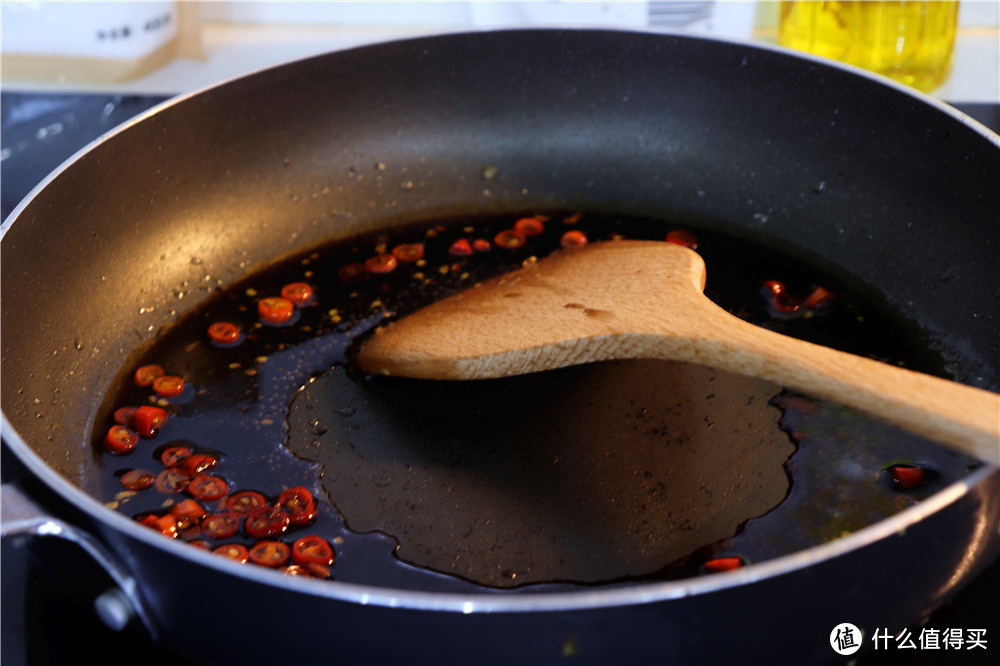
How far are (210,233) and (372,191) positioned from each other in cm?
21

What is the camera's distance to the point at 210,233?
1053mm

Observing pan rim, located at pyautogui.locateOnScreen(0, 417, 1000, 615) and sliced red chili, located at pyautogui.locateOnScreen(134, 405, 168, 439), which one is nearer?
pan rim, located at pyautogui.locateOnScreen(0, 417, 1000, 615)

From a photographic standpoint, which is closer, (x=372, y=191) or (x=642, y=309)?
(x=642, y=309)

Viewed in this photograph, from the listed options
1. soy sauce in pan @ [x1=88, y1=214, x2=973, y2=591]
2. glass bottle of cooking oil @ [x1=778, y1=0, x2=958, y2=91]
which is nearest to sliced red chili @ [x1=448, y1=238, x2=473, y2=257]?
soy sauce in pan @ [x1=88, y1=214, x2=973, y2=591]

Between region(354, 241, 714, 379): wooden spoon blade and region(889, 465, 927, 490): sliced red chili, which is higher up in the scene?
region(354, 241, 714, 379): wooden spoon blade

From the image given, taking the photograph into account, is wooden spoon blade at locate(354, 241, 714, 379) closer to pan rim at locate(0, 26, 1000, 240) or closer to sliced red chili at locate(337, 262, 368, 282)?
sliced red chili at locate(337, 262, 368, 282)

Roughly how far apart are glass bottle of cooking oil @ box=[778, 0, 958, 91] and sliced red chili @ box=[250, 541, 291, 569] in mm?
1006

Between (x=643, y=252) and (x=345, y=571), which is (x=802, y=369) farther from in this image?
(x=345, y=571)

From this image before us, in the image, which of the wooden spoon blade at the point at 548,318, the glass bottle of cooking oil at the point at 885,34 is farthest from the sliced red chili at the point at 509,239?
the glass bottle of cooking oil at the point at 885,34

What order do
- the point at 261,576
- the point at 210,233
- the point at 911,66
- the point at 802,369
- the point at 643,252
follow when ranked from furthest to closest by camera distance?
the point at 911,66 < the point at 210,233 < the point at 643,252 < the point at 802,369 < the point at 261,576

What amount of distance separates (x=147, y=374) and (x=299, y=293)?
18cm

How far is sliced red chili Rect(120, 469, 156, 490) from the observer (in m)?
0.76

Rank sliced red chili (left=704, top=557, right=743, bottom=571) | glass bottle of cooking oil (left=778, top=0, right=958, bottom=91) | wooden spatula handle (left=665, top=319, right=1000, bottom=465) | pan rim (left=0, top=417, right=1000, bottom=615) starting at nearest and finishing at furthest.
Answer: pan rim (left=0, top=417, right=1000, bottom=615) → wooden spatula handle (left=665, top=319, right=1000, bottom=465) → sliced red chili (left=704, top=557, right=743, bottom=571) → glass bottle of cooking oil (left=778, top=0, right=958, bottom=91)

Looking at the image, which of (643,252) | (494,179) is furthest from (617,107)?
(643,252)
